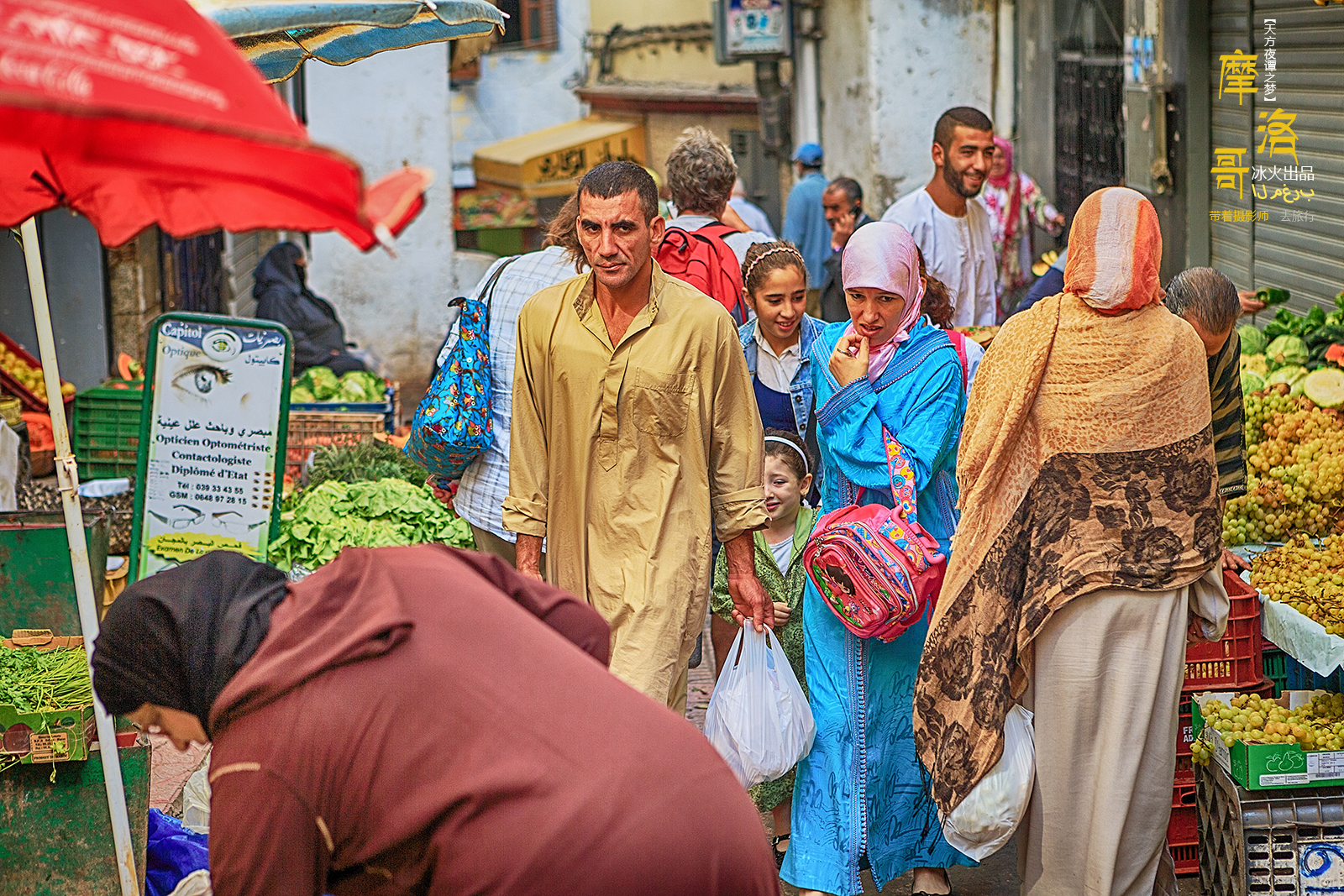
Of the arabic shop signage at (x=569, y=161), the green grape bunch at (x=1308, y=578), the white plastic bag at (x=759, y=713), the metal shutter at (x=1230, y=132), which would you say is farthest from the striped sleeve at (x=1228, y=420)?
the arabic shop signage at (x=569, y=161)

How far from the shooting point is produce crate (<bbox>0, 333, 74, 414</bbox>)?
8359 millimetres

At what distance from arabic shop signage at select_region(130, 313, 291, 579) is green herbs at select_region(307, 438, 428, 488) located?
1.43m

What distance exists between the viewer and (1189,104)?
8781mm

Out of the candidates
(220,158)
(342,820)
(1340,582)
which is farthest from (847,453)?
(220,158)

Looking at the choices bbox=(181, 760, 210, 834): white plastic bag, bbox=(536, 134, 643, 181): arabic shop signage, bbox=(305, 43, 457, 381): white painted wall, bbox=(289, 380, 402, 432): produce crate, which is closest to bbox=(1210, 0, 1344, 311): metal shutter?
bbox=(289, 380, 402, 432): produce crate

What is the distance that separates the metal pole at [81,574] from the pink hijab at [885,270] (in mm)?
2187


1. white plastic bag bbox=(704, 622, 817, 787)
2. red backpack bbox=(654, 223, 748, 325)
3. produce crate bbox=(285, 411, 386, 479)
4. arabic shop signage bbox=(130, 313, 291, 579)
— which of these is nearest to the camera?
white plastic bag bbox=(704, 622, 817, 787)

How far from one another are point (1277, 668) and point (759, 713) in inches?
68.1

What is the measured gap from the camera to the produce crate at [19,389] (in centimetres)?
836

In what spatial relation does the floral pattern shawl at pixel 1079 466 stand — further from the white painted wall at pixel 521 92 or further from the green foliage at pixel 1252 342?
the white painted wall at pixel 521 92

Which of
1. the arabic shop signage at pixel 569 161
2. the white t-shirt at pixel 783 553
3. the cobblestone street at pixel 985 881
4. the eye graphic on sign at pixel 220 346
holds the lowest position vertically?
the cobblestone street at pixel 985 881

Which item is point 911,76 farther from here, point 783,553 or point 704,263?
point 783,553

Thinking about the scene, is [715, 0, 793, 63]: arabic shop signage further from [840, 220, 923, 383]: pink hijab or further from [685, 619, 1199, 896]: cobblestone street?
[685, 619, 1199, 896]: cobblestone street

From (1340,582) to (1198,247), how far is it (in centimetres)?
502
